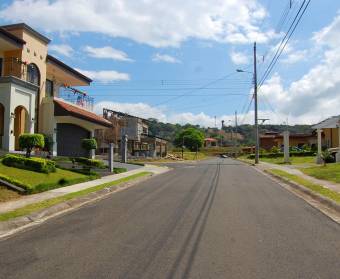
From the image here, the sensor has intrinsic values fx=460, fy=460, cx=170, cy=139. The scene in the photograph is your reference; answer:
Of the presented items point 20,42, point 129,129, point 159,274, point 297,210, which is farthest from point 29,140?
point 129,129

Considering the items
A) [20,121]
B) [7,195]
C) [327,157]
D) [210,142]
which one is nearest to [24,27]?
[20,121]

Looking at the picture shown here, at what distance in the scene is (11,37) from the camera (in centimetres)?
2638

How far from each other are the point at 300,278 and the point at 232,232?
318cm

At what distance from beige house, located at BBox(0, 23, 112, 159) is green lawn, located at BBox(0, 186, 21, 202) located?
10686 mm

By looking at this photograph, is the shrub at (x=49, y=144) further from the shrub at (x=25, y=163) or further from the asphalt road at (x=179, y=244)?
the asphalt road at (x=179, y=244)

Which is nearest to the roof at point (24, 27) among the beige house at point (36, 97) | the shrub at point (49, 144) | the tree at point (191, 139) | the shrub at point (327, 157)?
the beige house at point (36, 97)

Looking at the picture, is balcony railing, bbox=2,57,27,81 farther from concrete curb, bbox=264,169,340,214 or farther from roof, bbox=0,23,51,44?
concrete curb, bbox=264,169,340,214

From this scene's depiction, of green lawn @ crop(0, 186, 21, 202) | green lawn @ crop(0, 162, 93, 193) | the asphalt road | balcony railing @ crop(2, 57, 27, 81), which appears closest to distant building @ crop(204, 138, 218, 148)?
balcony railing @ crop(2, 57, 27, 81)

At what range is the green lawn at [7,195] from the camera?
14.6m

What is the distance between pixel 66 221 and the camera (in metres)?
11.1

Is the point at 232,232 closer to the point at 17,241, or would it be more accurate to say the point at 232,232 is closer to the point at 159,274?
the point at 159,274

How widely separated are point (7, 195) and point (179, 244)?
8738 millimetres

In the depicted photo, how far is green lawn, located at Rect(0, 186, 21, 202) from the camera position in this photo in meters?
14.6

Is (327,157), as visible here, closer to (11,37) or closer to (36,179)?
(36,179)
